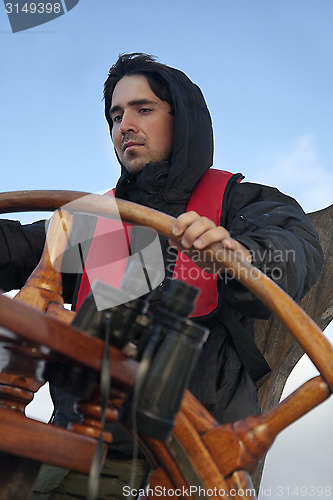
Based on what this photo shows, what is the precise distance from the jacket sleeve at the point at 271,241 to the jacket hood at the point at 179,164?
0.14m

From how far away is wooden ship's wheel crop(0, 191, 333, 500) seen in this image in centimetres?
51

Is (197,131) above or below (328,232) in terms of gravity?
above

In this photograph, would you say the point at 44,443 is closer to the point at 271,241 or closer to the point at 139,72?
the point at 271,241

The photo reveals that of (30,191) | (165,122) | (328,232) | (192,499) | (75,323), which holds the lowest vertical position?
(192,499)

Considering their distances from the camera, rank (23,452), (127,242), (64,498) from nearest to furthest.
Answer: (23,452), (64,498), (127,242)

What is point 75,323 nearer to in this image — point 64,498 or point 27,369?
point 27,369

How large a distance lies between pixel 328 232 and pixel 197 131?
1.73ft

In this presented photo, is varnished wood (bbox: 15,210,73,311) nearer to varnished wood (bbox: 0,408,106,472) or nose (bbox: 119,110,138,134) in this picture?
varnished wood (bbox: 0,408,106,472)

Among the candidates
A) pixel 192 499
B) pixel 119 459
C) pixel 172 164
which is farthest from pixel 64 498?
pixel 172 164

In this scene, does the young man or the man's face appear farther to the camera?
the man's face

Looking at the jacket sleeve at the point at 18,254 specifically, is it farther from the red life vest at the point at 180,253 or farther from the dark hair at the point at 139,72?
the dark hair at the point at 139,72

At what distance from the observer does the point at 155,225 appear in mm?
763

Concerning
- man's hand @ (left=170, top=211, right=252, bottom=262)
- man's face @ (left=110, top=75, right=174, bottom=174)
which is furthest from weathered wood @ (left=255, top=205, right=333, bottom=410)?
man's hand @ (left=170, top=211, right=252, bottom=262)

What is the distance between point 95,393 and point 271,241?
1.55 ft
